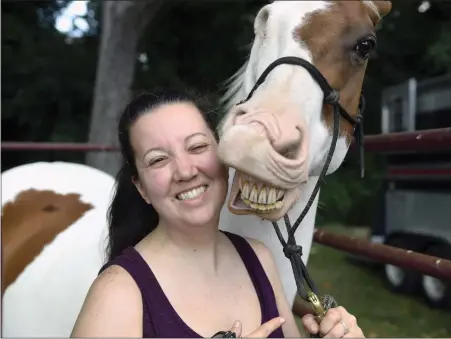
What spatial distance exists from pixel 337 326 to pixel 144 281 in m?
0.37

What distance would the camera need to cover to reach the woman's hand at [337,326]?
1017 mm

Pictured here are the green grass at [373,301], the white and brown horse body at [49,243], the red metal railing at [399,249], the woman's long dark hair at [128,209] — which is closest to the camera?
the woman's long dark hair at [128,209]

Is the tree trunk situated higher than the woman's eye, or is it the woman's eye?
the tree trunk

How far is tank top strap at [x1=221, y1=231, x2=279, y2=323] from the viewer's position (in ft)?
3.59

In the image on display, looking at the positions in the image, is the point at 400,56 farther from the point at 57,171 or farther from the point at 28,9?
the point at 57,171

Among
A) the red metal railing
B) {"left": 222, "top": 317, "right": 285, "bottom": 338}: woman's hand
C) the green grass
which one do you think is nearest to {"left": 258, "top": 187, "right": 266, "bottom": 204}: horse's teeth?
{"left": 222, "top": 317, "right": 285, "bottom": 338}: woman's hand

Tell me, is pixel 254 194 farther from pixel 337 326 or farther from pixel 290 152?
pixel 337 326

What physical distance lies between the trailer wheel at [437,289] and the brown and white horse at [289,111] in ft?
10.0

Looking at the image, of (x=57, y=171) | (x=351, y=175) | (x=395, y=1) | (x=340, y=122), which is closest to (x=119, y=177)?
(x=340, y=122)

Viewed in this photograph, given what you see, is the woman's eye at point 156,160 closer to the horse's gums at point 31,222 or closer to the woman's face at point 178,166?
the woman's face at point 178,166

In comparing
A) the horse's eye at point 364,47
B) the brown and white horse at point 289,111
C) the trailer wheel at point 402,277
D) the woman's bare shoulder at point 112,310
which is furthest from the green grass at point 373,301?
the woman's bare shoulder at point 112,310

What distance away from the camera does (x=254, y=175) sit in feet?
3.35

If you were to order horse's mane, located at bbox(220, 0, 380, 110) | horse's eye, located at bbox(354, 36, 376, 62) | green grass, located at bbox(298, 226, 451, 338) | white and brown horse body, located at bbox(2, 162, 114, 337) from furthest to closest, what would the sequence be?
1. green grass, located at bbox(298, 226, 451, 338)
2. white and brown horse body, located at bbox(2, 162, 114, 337)
3. horse's mane, located at bbox(220, 0, 380, 110)
4. horse's eye, located at bbox(354, 36, 376, 62)

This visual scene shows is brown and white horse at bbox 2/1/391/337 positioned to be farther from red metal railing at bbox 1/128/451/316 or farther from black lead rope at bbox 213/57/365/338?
red metal railing at bbox 1/128/451/316
